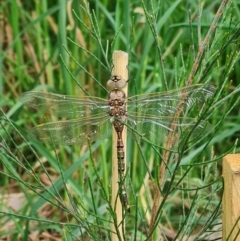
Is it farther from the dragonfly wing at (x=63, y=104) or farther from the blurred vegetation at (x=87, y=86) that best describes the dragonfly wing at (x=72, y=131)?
the blurred vegetation at (x=87, y=86)

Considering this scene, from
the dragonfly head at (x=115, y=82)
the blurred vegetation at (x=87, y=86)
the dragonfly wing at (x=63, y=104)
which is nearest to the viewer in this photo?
the dragonfly head at (x=115, y=82)

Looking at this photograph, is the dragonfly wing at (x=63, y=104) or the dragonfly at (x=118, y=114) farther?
the dragonfly wing at (x=63, y=104)

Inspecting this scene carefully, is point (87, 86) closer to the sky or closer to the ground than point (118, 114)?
closer to the ground

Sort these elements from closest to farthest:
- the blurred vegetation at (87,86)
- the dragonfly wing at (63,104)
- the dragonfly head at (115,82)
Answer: the dragonfly head at (115,82), the dragonfly wing at (63,104), the blurred vegetation at (87,86)

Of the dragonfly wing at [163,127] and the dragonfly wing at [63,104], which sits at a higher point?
the dragonfly wing at [63,104]

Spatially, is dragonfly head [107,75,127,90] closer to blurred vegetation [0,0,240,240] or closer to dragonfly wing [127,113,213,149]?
dragonfly wing [127,113,213,149]

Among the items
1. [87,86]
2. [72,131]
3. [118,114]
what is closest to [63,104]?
[72,131]

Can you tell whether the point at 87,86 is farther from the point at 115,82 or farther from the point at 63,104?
the point at 115,82

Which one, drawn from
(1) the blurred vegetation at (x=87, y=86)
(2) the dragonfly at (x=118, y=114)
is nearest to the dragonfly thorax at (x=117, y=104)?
(2) the dragonfly at (x=118, y=114)

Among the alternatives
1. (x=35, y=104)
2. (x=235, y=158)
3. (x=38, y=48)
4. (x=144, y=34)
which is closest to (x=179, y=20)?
(x=144, y=34)
